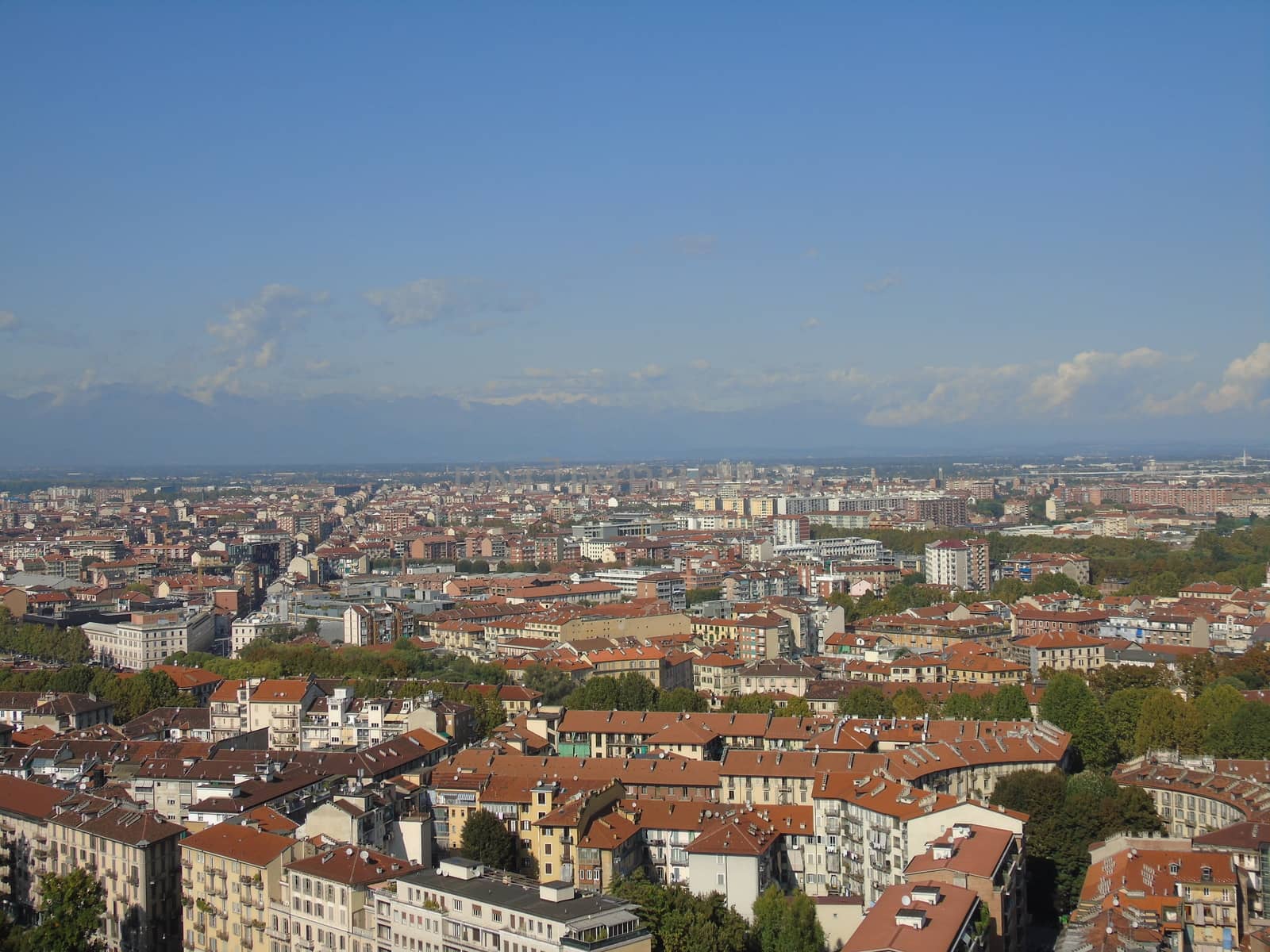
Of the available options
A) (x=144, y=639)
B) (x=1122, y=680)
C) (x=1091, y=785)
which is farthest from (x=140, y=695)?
(x=1122, y=680)

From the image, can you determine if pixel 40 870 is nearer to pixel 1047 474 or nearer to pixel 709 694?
pixel 709 694

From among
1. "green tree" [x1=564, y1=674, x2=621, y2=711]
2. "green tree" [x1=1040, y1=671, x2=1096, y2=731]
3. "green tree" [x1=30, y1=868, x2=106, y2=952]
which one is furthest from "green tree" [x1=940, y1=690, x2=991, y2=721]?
"green tree" [x1=30, y1=868, x2=106, y2=952]

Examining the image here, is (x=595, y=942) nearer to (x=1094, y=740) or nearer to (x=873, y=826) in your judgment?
(x=873, y=826)

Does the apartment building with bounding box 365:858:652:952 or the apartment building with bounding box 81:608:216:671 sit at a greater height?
the apartment building with bounding box 365:858:652:952

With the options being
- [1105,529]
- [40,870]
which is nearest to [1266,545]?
[1105,529]

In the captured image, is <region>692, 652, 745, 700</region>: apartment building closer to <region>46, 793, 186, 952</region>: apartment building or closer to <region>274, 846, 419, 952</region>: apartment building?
<region>46, 793, 186, 952</region>: apartment building

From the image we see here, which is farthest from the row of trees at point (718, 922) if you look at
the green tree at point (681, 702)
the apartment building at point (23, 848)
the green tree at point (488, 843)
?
the green tree at point (681, 702)
